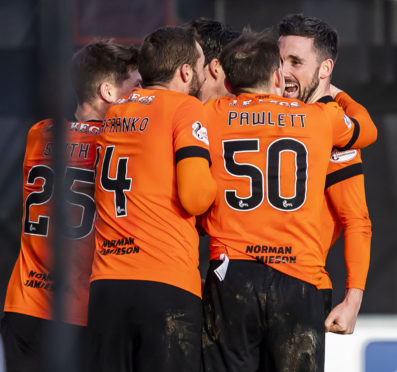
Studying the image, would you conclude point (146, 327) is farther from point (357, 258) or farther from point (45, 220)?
point (357, 258)

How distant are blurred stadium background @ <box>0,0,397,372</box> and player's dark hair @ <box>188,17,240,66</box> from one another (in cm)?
343

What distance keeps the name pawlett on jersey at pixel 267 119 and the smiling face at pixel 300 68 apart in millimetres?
432

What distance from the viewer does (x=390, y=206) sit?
6820 mm

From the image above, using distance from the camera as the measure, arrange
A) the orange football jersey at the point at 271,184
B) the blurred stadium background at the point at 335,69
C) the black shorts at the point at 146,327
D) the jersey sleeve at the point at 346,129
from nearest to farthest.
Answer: the black shorts at the point at 146,327, the orange football jersey at the point at 271,184, the jersey sleeve at the point at 346,129, the blurred stadium background at the point at 335,69

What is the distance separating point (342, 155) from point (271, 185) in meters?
0.39

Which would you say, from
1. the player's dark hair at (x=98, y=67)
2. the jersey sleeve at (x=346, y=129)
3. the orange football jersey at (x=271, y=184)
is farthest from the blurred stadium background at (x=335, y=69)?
the orange football jersey at (x=271, y=184)

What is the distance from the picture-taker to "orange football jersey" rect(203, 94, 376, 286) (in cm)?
240

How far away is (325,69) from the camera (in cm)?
295

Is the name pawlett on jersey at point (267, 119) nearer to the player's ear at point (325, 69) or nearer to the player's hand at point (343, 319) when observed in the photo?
the player's ear at point (325, 69)

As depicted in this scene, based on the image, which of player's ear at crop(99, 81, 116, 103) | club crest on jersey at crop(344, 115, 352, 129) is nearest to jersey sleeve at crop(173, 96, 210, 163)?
club crest on jersey at crop(344, 115, 352, 129)

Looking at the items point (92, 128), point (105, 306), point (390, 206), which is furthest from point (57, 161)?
point (390, 206)

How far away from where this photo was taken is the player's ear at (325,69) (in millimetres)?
2934

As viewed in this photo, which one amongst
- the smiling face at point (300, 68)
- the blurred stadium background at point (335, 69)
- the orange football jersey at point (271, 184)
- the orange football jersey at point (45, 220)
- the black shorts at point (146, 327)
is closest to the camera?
the black shorts at point (146, 327)

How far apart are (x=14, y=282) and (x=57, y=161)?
5.37 feet
